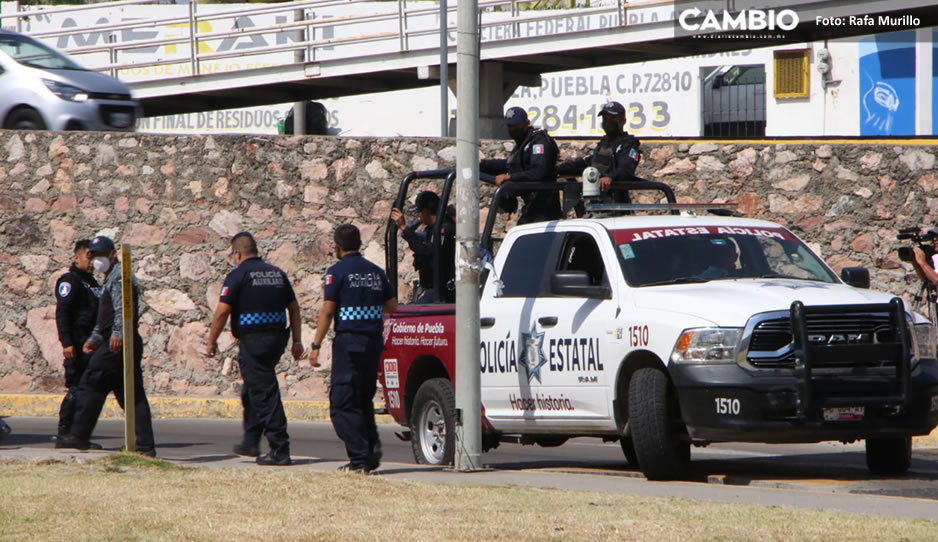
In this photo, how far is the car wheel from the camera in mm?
20359

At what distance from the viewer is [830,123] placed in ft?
116

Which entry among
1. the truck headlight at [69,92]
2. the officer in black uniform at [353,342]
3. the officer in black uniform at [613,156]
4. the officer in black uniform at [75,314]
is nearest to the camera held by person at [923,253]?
the officer in black uniform at [613,156]

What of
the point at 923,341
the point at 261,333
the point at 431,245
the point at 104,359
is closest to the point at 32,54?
the point at 104,359

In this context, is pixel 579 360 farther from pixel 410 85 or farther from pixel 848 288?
pixel 410 85

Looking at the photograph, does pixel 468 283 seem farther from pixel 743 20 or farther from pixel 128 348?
pixel 743 20

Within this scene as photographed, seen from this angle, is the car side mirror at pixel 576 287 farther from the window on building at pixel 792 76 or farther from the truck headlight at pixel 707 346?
the window on building at pixel 792 76

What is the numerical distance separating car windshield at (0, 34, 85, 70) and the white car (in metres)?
0.02

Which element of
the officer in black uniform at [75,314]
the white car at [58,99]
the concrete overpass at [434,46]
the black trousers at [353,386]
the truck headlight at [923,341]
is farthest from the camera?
the concrete overpass at [434,46]

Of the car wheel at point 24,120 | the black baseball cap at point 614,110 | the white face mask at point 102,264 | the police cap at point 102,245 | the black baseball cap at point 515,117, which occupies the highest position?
the car wheel at point 24,120

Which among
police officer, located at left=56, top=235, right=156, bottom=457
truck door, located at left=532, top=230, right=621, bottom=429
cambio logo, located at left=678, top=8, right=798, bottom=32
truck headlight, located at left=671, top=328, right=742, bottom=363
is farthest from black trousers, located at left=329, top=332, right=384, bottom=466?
cambio logo, located at left=678, top=8, right=798, bottom=32

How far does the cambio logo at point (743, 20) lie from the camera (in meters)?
26.8

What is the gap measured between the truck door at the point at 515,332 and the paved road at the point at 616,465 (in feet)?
1.60

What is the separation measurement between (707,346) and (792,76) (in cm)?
2714

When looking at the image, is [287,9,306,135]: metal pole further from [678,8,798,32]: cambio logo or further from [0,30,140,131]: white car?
[0,30,140,131]: white car
